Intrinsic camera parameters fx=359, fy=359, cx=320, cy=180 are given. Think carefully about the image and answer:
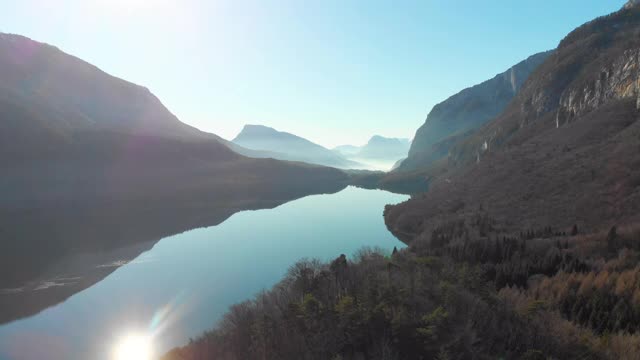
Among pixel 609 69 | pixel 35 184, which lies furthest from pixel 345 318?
pixel 35 184

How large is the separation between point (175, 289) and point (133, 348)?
11056 millimetres

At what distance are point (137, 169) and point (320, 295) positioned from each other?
522 ft

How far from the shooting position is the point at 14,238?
5497 cm

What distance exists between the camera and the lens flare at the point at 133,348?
885 inches

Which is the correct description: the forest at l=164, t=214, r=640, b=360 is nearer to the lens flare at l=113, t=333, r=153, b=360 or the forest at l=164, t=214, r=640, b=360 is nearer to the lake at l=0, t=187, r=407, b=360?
the lens flare at l=113, t=333, r=153, b=360

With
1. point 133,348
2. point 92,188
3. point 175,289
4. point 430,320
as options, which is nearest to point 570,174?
point 430,320

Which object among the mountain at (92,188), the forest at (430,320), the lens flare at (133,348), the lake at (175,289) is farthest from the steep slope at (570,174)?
the mountain at (92,188)

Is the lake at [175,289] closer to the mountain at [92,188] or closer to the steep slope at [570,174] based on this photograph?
the mountain at [92,188]

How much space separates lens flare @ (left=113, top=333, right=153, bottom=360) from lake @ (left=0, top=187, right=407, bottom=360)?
18.1 inches

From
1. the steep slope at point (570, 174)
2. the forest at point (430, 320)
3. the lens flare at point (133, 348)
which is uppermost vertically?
the steep slope at point (570, 174)

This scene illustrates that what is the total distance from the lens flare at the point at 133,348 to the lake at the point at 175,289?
0.46m

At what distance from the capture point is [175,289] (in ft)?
113

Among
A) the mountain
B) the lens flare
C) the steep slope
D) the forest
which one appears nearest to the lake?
the lens flare

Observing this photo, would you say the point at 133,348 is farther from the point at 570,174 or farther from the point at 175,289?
the point at 570,174
